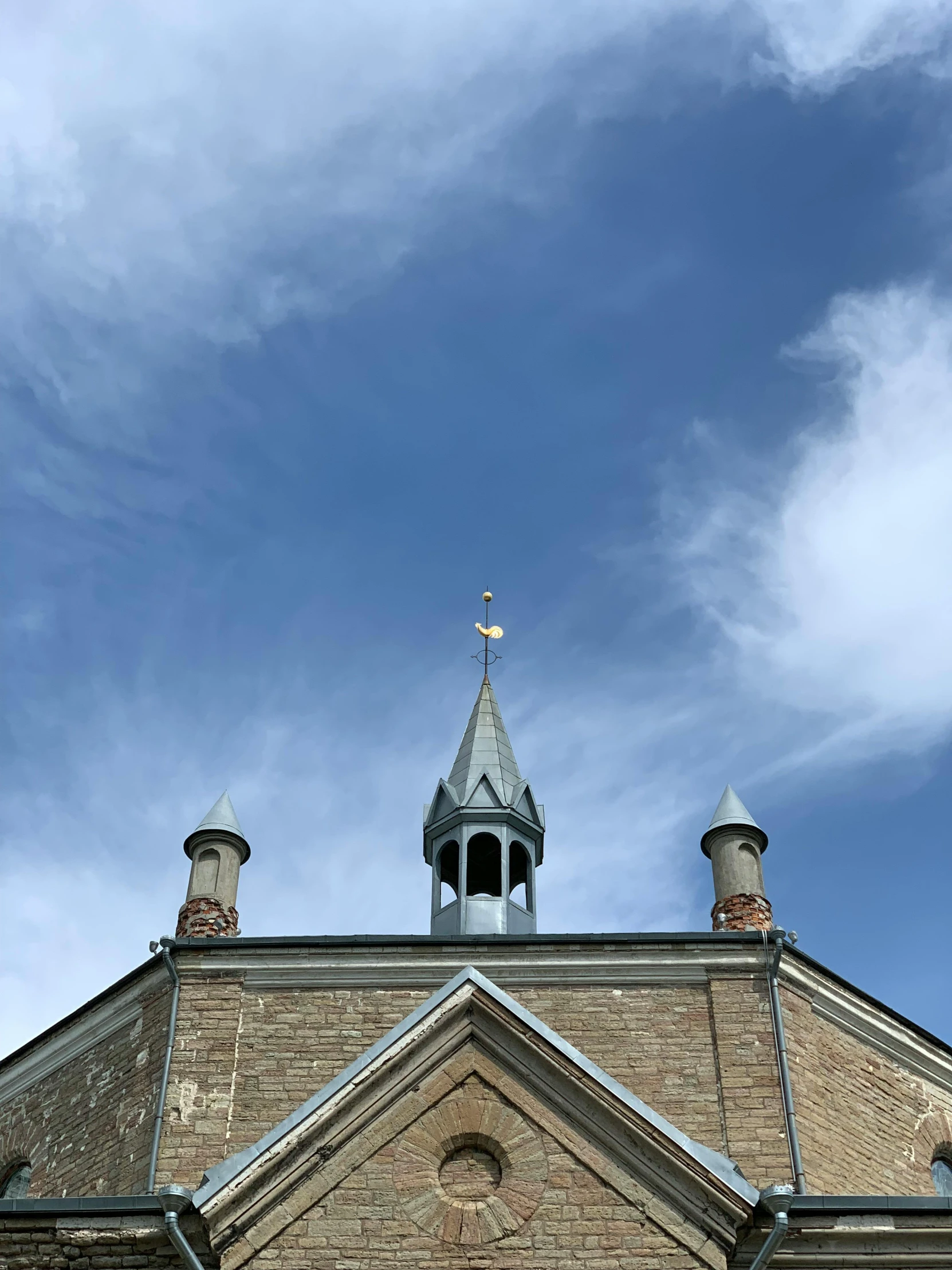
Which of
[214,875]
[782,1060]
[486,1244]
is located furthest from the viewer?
[214,875]

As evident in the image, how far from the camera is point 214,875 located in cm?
2136

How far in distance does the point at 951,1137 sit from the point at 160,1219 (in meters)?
13.4

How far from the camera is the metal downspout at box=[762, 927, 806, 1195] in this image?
58.6 ft

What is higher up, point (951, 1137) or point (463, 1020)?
point (951, 1137)

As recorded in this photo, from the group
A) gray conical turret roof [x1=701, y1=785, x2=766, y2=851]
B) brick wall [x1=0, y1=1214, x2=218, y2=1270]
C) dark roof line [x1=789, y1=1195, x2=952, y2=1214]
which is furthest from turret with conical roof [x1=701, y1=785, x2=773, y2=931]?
brick wall [x1=0, y1=1214, x2=218, y2=1270]

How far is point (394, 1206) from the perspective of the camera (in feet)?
35.1

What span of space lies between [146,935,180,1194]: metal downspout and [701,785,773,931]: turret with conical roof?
24.5 ft

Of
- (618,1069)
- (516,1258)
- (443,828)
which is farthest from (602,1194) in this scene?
(443,828)

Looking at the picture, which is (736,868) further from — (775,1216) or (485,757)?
(775,1216)

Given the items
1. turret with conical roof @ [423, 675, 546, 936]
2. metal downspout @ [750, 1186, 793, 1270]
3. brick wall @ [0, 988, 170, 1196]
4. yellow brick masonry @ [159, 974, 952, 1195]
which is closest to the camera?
metal downspout @ [750, 1186, 793, 1270]

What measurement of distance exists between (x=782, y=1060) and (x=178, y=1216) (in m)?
10.3

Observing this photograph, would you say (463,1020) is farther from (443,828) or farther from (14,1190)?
(443,828)

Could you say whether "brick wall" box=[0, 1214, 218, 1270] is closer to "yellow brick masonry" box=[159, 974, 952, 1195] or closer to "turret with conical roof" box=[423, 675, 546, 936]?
"yellow brick masonry" box=[159, 974, 952, 1195]

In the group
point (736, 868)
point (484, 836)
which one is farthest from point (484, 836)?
point (736, 868)
